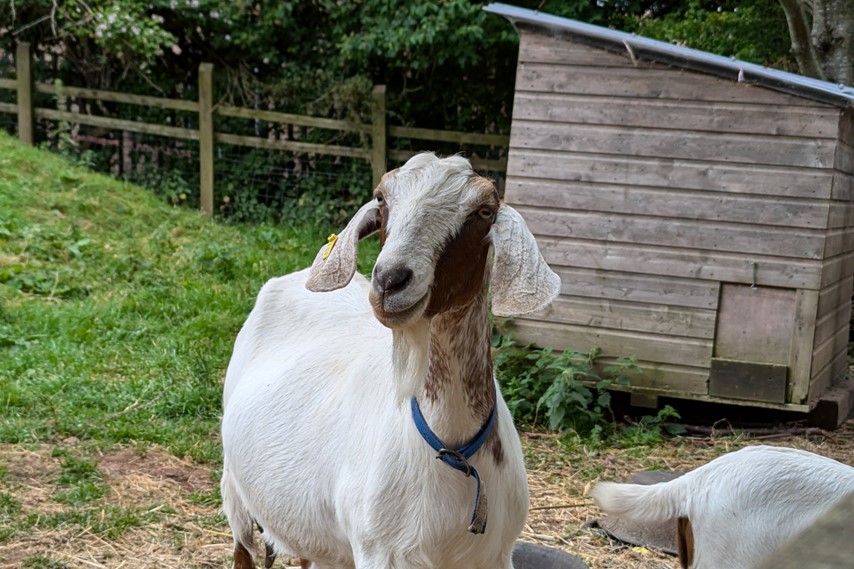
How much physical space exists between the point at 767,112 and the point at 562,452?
Answer: 2493 millimetres

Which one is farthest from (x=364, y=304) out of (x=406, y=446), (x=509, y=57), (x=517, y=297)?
(x=509, y=57)

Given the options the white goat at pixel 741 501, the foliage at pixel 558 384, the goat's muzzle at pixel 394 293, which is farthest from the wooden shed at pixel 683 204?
the goat's muzzle at pixel 394 293

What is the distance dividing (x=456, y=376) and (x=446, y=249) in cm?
38

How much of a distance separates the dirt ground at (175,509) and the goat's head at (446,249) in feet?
7.72

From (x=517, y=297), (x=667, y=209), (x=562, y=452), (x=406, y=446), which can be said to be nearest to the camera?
(x=517, y=297)

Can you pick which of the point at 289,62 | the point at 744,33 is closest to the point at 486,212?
the point at 744,33

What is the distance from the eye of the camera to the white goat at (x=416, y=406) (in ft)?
7.80

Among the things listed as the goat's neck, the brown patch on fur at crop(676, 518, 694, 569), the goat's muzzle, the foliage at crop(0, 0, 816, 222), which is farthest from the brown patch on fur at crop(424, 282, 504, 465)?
the foliage at crop(0, 0, 816, 222)

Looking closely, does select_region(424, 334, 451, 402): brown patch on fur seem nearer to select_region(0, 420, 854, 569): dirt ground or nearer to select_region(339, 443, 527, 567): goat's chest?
select_region(339, 443, 527, 567): goat's chest

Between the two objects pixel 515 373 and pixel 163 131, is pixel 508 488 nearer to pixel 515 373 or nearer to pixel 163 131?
pixel 515 373

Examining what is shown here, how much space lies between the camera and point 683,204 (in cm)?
623

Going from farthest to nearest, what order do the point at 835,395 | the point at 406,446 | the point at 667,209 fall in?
the point at 835,395, the point at 667,209, the point at 406,446

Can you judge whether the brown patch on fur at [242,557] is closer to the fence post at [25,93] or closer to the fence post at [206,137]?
the fence post at [206,137]

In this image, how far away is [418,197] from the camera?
2.40m
